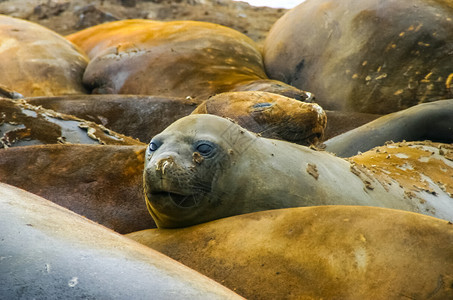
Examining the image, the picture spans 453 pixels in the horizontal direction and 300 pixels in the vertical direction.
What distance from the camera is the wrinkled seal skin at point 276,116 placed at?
3730 millimetres

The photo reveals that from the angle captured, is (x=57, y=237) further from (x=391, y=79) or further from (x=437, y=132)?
(x=391, y=79)

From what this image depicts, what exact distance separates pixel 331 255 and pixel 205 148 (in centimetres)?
95

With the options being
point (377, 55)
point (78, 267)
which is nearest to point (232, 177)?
point (78, 267)

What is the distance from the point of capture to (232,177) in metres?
2.75

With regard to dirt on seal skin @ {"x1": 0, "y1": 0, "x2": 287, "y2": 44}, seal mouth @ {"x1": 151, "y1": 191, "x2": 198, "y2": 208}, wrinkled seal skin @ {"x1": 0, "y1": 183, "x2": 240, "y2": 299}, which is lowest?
dirt on seal skin @ {"x1": 0, "y1": 0, "x2": 287, "y2": 44}

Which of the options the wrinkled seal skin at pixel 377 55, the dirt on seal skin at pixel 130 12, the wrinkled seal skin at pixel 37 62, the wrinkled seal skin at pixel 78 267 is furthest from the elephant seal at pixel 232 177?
the dirt on seal skin at pixel 130 12

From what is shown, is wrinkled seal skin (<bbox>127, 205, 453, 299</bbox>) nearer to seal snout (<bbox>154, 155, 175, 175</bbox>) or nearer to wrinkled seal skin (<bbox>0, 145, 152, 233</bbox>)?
seal snout (<bbox>154, 155, 175, 175</bbox>)

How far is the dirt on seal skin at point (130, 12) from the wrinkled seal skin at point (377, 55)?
120 inches

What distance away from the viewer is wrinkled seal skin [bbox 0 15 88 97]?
20.6ft

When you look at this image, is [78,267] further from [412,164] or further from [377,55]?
[377,55]

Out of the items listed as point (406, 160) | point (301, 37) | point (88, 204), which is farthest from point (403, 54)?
point (88, 204)

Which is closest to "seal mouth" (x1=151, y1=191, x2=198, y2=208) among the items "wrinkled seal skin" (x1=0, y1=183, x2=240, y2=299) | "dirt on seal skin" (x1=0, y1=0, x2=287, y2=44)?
"wrinkled seal skin" (x1=0, y1=183, x2=240, y2=299)

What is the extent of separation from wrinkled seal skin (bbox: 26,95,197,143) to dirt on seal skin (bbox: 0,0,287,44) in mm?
4222

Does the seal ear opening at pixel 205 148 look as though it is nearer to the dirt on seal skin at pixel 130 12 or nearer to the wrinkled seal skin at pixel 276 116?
the wrinkled seal skin at pixel 276 116
